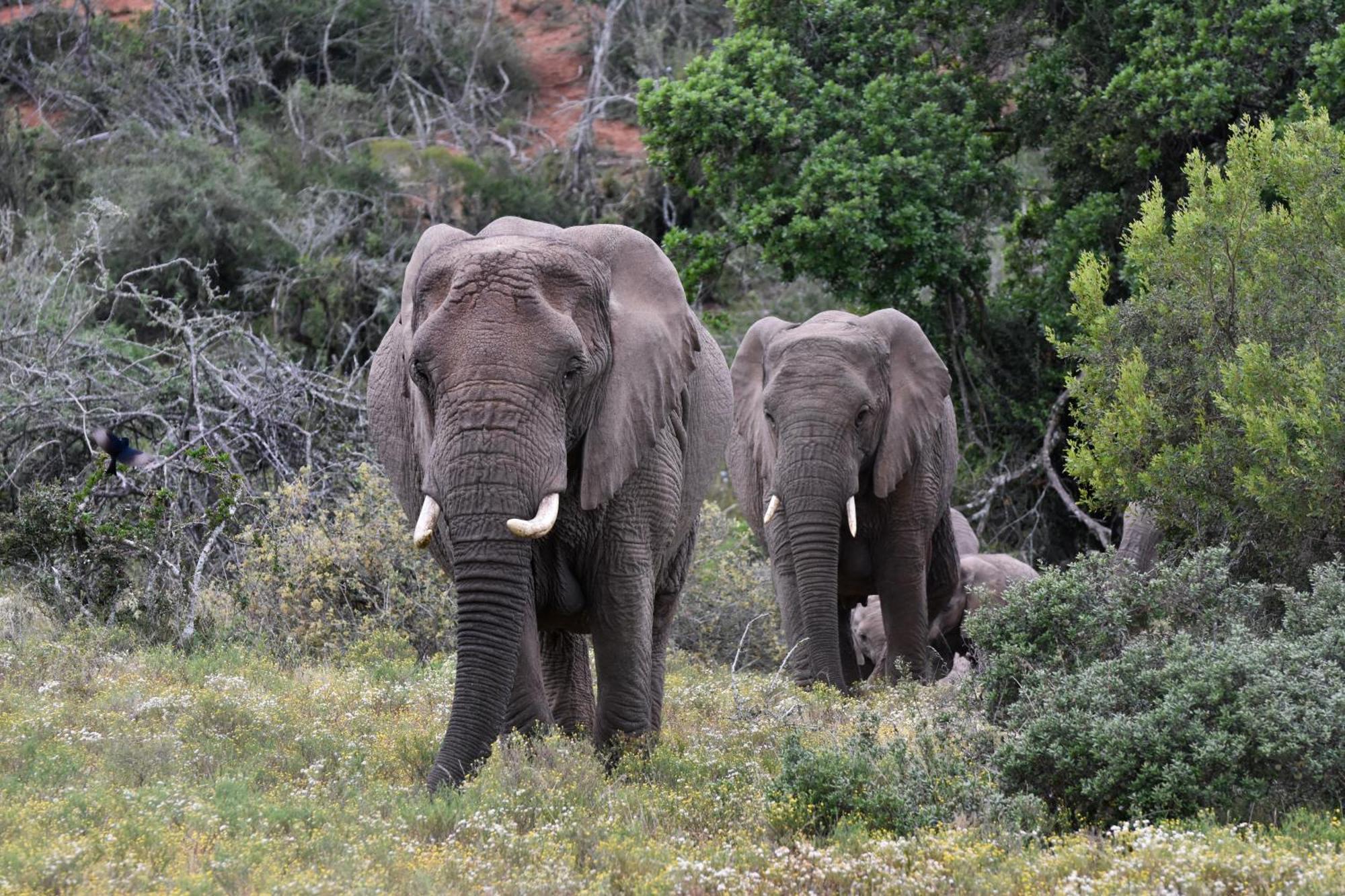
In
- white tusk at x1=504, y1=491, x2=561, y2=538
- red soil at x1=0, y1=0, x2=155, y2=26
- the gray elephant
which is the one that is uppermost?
white tusk at x1=504, y1=491, x2=561, y2=538

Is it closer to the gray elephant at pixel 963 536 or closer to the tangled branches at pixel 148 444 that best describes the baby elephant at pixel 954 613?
the gray elephant at pixel 963 536

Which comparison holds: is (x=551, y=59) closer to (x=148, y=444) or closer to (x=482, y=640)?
(x=148, y=444)

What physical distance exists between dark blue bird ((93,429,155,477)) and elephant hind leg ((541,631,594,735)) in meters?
5.34

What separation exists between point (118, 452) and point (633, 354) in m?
6.50

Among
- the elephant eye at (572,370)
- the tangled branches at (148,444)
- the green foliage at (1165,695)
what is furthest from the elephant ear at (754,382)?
the elephant eye at (572,370)

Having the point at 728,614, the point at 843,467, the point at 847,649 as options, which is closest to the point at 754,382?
the point at 843,467

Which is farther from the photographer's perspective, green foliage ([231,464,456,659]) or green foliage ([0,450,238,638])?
green foliage ([231,464,456,659])

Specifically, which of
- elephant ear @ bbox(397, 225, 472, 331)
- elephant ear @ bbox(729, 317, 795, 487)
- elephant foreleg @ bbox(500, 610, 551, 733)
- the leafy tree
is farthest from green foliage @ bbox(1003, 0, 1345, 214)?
elephant foreleg @ bbox(500, 610, 551, 733)

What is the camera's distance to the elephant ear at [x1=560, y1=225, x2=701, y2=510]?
6.48 m

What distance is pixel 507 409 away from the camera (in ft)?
19.6

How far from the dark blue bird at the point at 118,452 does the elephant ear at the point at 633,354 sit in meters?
6.06

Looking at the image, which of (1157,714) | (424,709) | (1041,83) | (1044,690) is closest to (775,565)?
(424,709)

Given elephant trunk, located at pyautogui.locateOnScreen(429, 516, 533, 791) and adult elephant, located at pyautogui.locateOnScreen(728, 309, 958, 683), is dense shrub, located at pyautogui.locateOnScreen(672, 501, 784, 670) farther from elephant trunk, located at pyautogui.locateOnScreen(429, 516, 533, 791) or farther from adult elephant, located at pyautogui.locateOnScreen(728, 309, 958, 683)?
elephant trunk, located at pyautogui.locateOnScreen(429, 516, 533, 791)

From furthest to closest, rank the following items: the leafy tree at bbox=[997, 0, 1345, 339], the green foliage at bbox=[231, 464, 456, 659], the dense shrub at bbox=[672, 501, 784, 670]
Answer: the leafy tree at bbox=[997, 0, 1345, 339], the dense shrub at bbox=[672, 501, 784, 670], the green foliage at bbox=[231, 464, 456, 659]
